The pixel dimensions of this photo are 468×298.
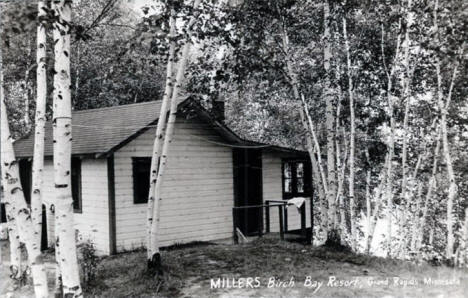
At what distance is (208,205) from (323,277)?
18.6 feet

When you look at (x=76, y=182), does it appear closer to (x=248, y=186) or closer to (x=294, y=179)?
(x=248, y=186)

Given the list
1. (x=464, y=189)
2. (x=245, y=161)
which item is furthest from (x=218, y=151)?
(x=464, y=189)

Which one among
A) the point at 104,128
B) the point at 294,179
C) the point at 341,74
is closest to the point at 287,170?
the point at 294,179

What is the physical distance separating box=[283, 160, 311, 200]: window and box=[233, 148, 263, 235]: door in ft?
3.72

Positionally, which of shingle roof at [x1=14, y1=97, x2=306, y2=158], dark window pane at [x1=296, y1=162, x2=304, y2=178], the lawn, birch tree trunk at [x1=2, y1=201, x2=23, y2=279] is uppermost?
shingle roof at [x1=14, y1=97, x2=306, y2=158]

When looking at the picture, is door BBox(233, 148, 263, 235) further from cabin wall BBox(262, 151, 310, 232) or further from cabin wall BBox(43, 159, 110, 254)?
cabin wall BBox(43, 159, 110, 254)

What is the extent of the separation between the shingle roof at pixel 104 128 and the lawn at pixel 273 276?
118 inches

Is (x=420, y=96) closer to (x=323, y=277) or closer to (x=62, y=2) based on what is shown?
(x=323, y=277)

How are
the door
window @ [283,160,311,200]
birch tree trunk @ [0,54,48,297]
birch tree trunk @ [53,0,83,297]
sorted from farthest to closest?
window @ [283,160,311,200] → the door → birch tree trunk @ [0,54,48,297] → birch tree trunk @ [53,0,83,297]

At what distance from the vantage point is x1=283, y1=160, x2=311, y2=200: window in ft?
49.0

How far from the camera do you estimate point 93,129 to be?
43.1ft

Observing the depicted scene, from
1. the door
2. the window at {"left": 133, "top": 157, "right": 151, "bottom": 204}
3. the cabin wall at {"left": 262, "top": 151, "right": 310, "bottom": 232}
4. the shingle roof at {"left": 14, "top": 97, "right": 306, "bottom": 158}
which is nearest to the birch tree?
the shingle roof at {"left": 14, "top": 97, "right": 306, "bottom": 158}

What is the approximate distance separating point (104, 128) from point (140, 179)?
212 cm

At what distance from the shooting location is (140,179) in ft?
38.6
